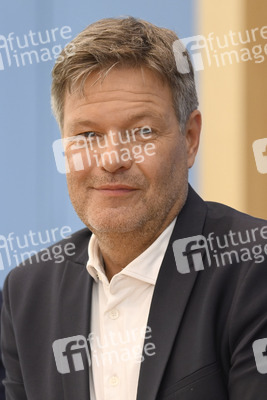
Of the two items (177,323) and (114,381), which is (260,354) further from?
(114,381)

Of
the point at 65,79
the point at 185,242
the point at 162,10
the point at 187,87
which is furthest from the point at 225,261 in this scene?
the point at 162,10

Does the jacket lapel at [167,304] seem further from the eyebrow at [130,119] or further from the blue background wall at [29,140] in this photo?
the blue background wall at [29,140]

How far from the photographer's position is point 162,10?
267 cm

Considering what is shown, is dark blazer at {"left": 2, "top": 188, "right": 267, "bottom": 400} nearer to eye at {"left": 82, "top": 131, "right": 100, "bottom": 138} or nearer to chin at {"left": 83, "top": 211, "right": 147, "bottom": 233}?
chin at {"left": 83, "top": 211, "right": 147, "bottom": 233}

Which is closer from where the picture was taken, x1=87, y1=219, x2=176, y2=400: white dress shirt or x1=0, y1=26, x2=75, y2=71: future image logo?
x1=87, y1=219, x2=176, y2=400: white dress shirt

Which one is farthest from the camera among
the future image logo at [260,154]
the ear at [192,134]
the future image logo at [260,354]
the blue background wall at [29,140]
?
the blue background wall at [29,140]

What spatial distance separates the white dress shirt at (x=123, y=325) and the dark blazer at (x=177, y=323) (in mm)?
30

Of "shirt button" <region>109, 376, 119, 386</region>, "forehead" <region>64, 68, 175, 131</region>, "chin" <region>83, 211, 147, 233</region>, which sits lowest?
"shirt button" <region>109, 376, 119, 386</region>

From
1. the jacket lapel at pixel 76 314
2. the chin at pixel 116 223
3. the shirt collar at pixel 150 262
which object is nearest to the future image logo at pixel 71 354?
the jacket lapel at pixel 76 314

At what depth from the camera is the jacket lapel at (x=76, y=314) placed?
153 centimetres

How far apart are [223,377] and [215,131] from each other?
138 centimetres

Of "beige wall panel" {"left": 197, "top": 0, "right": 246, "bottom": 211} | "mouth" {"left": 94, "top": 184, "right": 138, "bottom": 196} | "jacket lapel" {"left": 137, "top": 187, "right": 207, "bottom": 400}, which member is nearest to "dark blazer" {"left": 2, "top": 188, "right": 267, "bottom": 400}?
"jacket lapel" {"left": 137, "top": 187, "right": 207, "bottom": 400}

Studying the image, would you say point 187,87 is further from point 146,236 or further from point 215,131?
point 215,131

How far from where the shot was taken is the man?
4.68 feet
